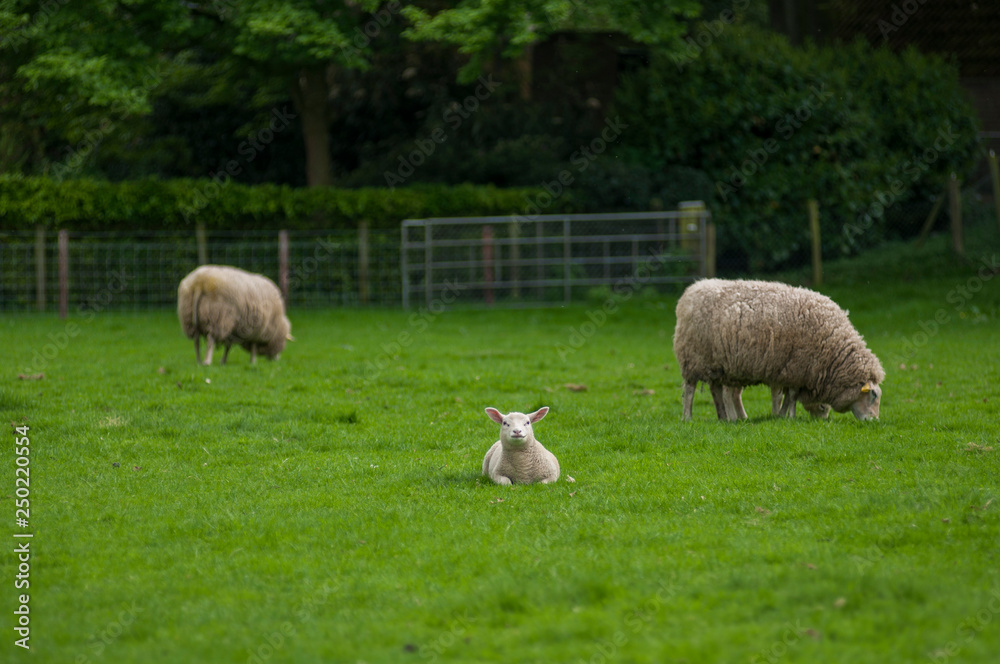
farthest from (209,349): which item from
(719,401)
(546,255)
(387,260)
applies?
(546,255)

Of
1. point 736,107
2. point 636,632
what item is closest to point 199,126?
point 736,107

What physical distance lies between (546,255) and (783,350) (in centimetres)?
1110

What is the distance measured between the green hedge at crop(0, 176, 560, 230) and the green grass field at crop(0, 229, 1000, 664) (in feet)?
27.9

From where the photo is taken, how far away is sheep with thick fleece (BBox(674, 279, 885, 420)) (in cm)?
962

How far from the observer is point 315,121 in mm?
23578

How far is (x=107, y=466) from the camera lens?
831 cm

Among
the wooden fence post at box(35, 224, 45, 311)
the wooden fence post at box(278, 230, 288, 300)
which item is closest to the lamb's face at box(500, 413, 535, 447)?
the wooden fence post at box(278, 230, 288, 300)

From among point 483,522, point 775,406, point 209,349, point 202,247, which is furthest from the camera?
point 202,247

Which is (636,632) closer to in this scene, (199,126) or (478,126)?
(478,126)

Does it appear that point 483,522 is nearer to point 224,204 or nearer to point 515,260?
point 515,260

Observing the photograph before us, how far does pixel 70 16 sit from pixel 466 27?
24.9 feet

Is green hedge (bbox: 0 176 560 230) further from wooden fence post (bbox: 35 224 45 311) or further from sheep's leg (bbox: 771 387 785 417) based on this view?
sheep's leg (bbox: 771 387 785 417)

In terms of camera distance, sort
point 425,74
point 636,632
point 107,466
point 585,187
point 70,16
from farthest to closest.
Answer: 1. point 425,74
2. point 585,187
3. point 70,16
4. point 107,466
5. point 636,632

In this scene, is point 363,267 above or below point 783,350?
above
